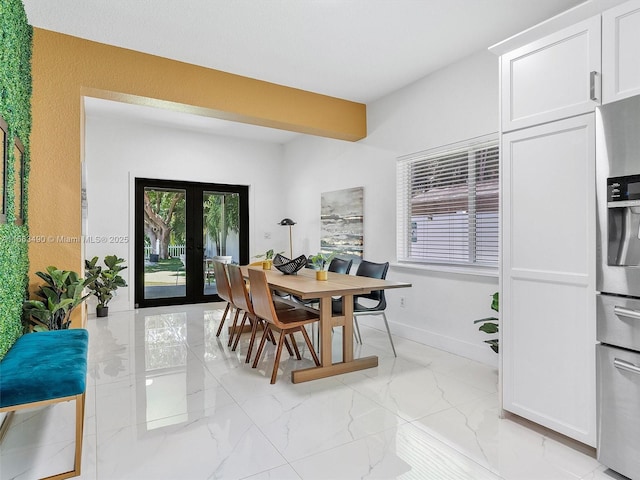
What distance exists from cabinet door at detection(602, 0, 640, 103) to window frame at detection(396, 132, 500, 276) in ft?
3.95

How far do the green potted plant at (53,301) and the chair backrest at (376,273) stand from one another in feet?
8.07

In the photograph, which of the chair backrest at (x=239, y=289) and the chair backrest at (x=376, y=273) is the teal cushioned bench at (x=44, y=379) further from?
the chair backrest at (x=376, y=273)

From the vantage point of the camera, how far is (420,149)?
3.99 meters

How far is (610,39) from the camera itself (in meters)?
1.80

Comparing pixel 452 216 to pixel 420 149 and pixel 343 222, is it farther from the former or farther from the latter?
pixel 343 222

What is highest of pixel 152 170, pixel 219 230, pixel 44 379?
pixel 152 170

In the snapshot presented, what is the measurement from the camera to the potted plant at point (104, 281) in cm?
516

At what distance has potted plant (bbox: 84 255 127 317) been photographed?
16.9 feet

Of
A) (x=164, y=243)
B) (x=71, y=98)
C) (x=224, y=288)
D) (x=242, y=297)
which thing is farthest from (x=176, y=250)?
(x=71, y=98)

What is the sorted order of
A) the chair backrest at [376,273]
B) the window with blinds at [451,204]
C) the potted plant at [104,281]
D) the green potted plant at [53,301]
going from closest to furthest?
the green potted plant at [53,301] → the window with blinds at [451,204] → the chair backrest at [376,273] → the potted plant at [104,281]

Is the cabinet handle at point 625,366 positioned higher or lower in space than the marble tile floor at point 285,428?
higher

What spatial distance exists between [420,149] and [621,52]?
2.25 meters

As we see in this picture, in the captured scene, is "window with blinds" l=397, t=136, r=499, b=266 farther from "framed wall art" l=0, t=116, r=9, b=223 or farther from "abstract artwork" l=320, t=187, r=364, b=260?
"framed wall art" l=0, t=116, r=9, b=223

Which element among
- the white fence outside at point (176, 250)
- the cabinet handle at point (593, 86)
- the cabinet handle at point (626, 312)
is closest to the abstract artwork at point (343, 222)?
the white fence outside at point (176, 250)
